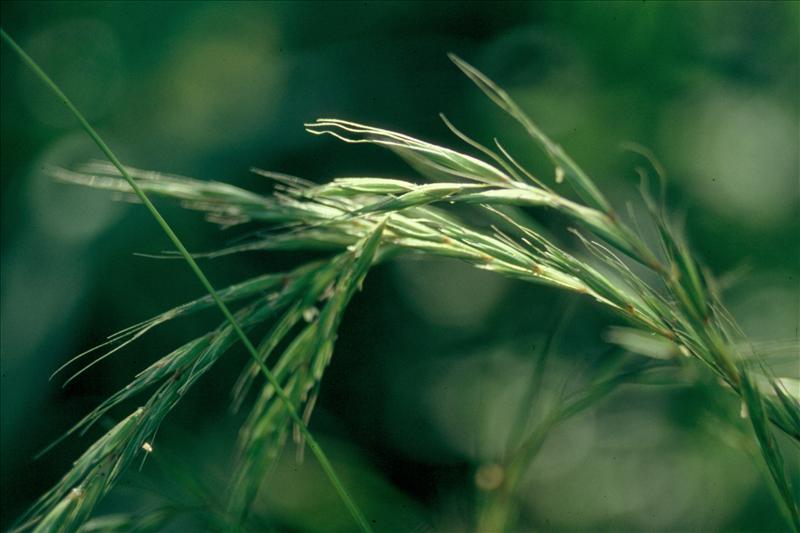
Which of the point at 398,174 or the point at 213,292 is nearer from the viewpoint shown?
the point at 213,292

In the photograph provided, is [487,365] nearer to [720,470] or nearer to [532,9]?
[720,470]

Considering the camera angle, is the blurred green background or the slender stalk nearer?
the slender stalk

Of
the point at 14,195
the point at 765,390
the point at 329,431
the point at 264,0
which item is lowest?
the point at 329,431

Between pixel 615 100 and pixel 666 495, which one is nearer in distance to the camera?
pixel 666 495

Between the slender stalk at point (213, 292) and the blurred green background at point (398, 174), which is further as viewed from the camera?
the blurred green background at point (398, 174)

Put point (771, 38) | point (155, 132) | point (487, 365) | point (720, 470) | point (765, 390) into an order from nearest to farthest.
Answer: point (765, 390), point (720, 470), point (487, 365), point (771, 38), point (155, 132)

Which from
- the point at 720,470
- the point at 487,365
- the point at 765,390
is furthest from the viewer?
the point at 487,365

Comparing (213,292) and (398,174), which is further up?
(398,174)

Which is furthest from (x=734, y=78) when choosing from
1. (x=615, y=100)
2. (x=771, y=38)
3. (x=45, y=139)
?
(x=45, y=139)
